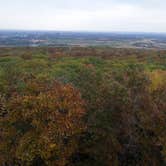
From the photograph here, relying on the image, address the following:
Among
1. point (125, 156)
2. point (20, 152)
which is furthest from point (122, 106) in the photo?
point (20, 152)

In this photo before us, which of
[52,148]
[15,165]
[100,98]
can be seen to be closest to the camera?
[52,148]

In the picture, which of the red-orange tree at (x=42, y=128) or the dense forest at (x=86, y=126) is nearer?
the red-orange tree at (x=42, y=128)

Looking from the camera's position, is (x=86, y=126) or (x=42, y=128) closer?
(x=42, y=128)

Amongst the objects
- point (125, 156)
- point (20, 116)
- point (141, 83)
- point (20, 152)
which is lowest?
point (125, 156)

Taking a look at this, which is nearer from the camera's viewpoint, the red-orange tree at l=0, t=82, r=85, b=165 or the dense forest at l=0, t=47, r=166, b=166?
the red-orange tree at l=0, t=82, r=85, b=165

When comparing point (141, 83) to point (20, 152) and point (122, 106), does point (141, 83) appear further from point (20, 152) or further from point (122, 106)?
point (20, 152)

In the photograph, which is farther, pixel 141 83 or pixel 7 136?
pixel 141 83

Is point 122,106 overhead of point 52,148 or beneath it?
overhead

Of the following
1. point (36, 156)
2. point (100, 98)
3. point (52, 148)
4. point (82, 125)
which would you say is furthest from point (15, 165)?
point (100, 98)

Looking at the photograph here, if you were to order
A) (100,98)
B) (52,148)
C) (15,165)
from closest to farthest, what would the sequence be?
(52,148) < (15,165) < (100,98)

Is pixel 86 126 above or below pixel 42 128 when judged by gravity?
Answer: below
